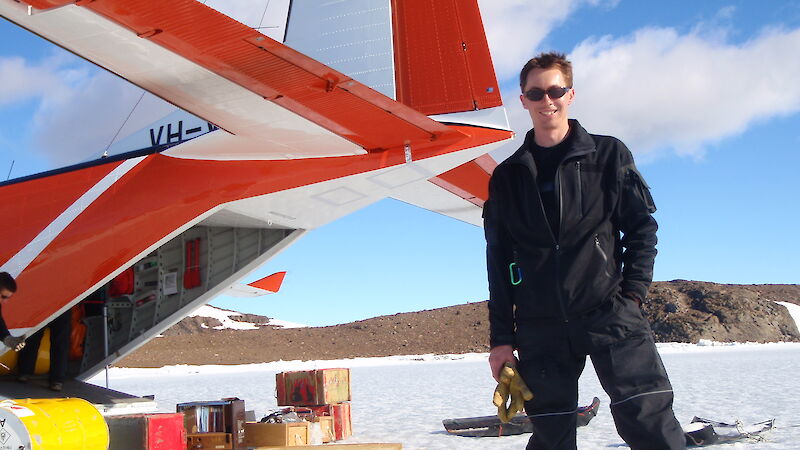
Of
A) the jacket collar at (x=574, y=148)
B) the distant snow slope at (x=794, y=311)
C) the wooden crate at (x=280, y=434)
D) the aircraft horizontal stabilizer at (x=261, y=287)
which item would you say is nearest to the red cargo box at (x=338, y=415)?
the wooden crate at (x=280, y=434)

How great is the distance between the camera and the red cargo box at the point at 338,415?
805cm

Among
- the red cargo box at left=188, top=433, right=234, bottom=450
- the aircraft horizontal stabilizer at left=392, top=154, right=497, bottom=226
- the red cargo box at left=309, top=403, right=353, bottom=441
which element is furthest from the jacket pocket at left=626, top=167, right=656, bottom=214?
the red cargo box at left=309, top=403, right=353, bottom=441

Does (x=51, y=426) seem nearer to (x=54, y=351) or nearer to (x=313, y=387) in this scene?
(x=313, y=387)

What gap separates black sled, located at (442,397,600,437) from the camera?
738 centimetres

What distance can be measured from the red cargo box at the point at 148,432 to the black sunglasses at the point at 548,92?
187 inches

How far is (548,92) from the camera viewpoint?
258 cm

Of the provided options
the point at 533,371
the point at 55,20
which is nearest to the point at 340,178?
the point at 55,20

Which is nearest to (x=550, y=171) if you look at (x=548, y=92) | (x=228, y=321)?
(x=548, y=92)

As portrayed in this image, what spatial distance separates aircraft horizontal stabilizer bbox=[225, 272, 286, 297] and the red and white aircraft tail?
86.5 inches

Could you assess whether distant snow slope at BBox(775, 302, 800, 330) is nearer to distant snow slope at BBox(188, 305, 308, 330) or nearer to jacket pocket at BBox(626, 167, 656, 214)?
distant snow slope at BBox(188, 305, 308, 330)

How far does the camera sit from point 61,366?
8.68 meters

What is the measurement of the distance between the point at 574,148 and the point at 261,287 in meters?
9.69

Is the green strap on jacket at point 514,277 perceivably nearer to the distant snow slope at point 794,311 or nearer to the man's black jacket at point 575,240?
the man's black jacket at point 575,240

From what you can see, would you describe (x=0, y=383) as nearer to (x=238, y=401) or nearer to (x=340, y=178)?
(x=238, y=401)
